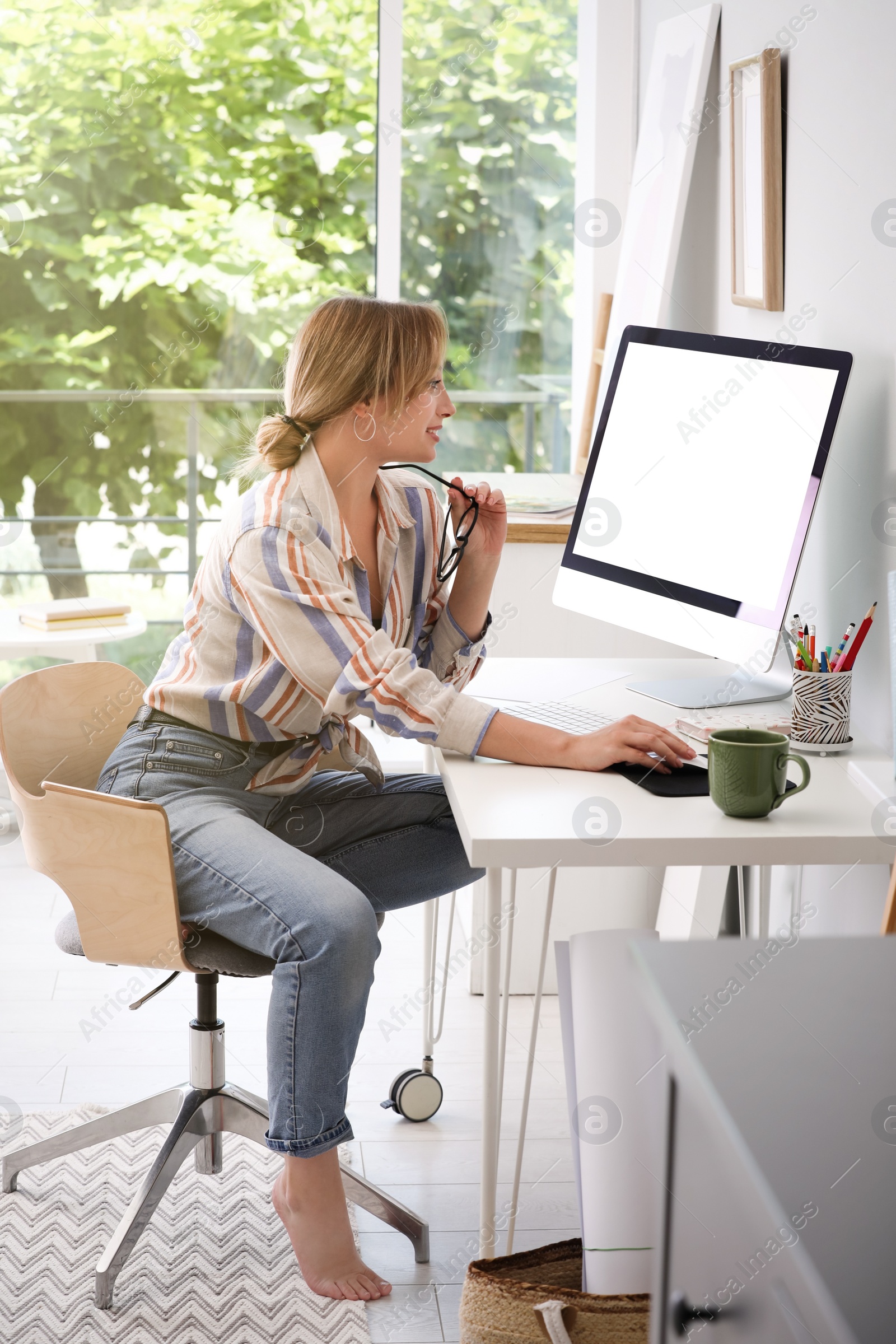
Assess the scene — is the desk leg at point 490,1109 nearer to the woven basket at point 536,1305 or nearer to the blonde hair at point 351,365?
the woven basket at point 536,1305

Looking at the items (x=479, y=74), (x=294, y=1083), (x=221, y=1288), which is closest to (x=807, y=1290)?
(x=294, y=1083)

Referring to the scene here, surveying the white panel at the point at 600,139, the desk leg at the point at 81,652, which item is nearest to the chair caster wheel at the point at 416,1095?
the desk leg at the point at 81,652

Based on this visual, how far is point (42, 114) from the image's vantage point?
3439 millimetres

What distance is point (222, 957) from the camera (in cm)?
151

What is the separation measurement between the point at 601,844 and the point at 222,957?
1.67 ft

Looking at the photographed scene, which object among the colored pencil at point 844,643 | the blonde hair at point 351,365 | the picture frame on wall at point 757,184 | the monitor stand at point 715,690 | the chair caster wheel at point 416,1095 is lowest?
the chair caster wheel at point 416,1095

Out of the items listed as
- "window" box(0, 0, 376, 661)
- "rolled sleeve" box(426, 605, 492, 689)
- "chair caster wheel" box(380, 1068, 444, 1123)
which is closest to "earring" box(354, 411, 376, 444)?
"rolled sleeve" box(426, 605, 492, 689)

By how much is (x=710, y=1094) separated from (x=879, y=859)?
76 centimetres

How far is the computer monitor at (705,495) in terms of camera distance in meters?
1.55

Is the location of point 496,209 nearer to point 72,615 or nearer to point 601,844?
point 72,615

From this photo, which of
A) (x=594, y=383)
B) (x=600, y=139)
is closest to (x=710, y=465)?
(x=594, y=383)

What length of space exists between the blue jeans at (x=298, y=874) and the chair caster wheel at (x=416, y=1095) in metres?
0.34

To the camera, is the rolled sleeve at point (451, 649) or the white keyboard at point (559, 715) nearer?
the white keyboard at point (559, 715)

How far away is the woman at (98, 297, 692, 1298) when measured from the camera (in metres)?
1.45
